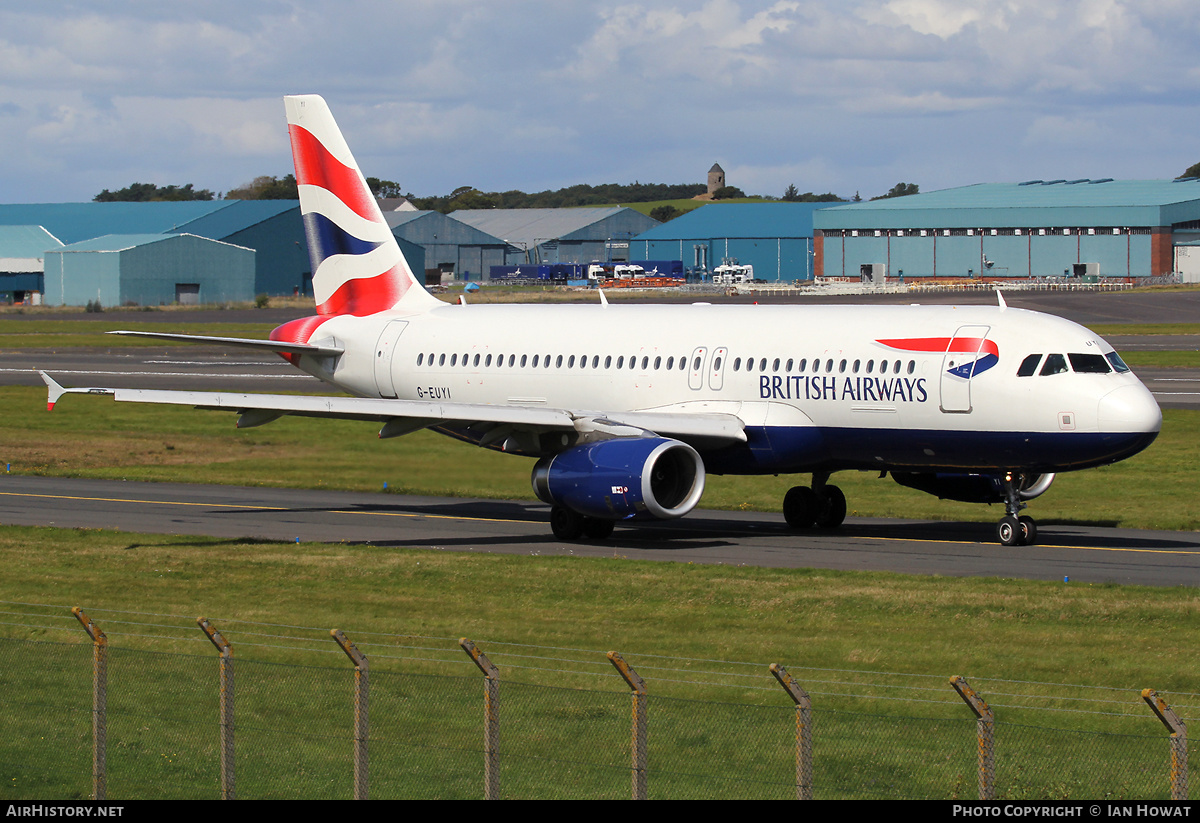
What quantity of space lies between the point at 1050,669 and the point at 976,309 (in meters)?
13.2

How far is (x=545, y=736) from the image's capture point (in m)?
16.3

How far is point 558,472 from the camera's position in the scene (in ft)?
106

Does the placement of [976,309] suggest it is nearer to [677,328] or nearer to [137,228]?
[677,328]

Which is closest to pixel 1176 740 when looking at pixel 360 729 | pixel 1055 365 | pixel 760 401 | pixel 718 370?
pixel 360 729

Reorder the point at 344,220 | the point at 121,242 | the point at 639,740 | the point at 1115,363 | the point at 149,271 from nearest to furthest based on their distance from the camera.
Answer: the point at 639,740
the point at 1115,363
the point at 344,220
the point at 149,271
the point at 121,242

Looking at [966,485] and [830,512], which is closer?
[966,485]

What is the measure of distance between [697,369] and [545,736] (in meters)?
18.9

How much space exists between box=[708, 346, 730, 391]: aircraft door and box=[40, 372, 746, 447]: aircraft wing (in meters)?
0.88

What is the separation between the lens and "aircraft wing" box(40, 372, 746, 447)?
32.2 metres

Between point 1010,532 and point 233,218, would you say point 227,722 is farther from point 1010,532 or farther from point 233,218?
point 233,218

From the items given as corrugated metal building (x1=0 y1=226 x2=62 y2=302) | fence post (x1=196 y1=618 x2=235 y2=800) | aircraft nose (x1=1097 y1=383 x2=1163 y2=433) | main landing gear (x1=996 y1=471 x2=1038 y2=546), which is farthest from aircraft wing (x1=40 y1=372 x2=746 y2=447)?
corrugated metal building (x1=0 y1=226 x2=62 y2=302)

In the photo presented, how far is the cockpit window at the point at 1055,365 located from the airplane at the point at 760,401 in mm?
29

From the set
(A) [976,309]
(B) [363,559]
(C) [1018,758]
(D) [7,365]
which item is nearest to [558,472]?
(B) [363,559]

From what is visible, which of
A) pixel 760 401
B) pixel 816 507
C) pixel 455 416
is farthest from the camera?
pixel 816 507
